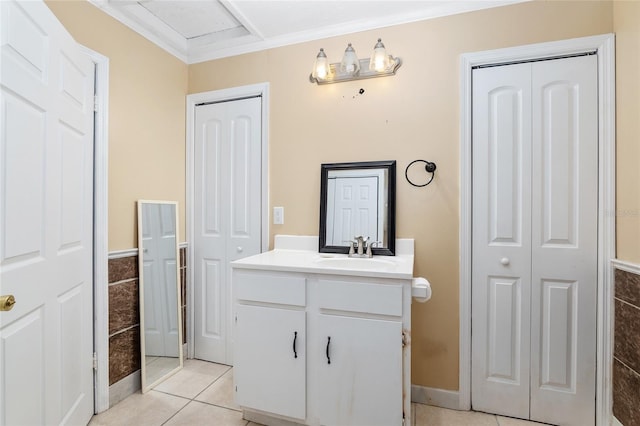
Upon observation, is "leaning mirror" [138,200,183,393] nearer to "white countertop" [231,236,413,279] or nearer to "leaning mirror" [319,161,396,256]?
"white countertop" [231,236,413,279]

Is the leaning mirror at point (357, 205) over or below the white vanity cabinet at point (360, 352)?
over

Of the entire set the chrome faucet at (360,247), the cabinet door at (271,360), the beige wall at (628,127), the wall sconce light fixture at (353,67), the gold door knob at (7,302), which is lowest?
the cabinet door at (271,360)

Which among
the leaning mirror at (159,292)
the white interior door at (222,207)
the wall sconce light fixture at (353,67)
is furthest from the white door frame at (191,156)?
the wall sconce light fixture at (353,67)

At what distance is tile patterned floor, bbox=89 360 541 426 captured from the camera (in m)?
1.77

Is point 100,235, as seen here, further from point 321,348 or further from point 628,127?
point 628,127

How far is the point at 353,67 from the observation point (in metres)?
1.98

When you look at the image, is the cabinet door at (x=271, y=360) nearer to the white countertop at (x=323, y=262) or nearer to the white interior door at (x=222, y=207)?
the white countertop at (x=323, y=262)

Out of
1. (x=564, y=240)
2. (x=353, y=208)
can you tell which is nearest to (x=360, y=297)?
(x=353, y=208)

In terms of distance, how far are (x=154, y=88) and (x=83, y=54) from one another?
55cm

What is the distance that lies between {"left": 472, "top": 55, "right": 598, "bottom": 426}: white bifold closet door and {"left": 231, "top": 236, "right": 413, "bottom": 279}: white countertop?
0.53 meters

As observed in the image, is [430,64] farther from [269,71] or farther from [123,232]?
[123,232]

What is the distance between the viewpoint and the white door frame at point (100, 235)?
183 centimetres

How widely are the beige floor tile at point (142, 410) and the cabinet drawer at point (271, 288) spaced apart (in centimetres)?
86

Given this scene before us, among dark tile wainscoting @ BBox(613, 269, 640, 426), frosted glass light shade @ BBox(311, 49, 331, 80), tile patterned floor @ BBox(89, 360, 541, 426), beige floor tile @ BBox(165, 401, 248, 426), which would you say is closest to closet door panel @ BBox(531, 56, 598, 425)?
dark tile wainscoting @ BBox(613, 269, 640, 426)
